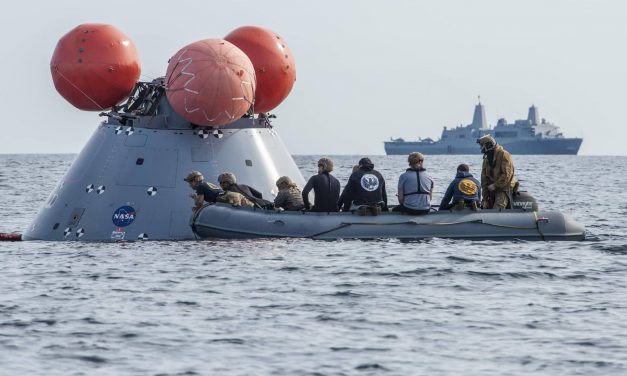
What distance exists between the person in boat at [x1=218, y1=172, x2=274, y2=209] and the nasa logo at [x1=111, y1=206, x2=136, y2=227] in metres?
1.76

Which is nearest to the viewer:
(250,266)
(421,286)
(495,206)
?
(421,286)

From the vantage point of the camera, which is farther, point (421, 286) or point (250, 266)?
point (250, 266)

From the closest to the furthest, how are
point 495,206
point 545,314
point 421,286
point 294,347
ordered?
point 294,347 → point 545,314 → point 421,286 → point 495,206

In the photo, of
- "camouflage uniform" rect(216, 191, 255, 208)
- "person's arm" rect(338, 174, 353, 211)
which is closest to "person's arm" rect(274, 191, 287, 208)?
"camouflage uniform" rect(216, 191, 255, 208)

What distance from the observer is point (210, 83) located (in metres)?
Result: 20.8

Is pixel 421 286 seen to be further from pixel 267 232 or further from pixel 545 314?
pixel 267 232

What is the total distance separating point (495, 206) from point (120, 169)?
23.4 feet

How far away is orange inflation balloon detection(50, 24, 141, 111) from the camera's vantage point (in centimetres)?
2166

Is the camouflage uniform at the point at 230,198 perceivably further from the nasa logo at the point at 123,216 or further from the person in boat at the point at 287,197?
the nasa logo at the point at 123,216

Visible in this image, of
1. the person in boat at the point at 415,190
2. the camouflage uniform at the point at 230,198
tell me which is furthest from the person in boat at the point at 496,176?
the camouflage uniform at the point at 230,198

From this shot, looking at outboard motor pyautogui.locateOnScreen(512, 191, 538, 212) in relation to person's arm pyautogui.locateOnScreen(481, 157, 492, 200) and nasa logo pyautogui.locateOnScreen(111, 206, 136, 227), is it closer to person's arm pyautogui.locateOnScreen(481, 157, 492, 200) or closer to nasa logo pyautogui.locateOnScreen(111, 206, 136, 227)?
person's arm pyautogui.locateOnScreen(481, 157, 492, 200)

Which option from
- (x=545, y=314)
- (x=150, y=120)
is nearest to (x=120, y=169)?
(x=150, y=120)

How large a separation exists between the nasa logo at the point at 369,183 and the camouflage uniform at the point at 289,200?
4.14 feet

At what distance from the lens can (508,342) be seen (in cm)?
1208
